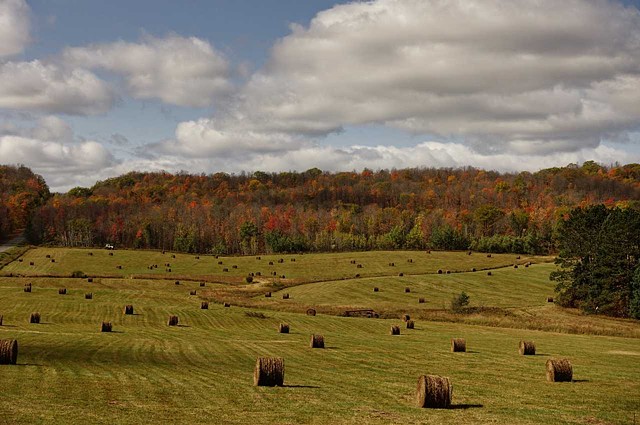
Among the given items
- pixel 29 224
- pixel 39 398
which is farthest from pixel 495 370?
pixel 29 224

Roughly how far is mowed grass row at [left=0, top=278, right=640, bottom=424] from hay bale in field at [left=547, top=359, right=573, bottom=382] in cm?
44

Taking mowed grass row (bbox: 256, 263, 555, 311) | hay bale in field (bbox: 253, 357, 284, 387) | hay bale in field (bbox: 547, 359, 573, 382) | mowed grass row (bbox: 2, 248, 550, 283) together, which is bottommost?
mowed grass row (bbox: 256, 263, 555, 311)

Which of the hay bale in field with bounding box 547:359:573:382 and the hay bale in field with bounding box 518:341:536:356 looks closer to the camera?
the hay bale in field with bounding box 547:359:573:382

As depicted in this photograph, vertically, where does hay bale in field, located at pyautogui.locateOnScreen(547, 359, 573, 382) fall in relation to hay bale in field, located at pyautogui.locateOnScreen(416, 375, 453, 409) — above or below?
below

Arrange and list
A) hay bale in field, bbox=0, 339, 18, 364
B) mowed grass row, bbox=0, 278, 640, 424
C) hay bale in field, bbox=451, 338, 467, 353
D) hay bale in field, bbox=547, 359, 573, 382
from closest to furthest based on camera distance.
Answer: mowed grass row, bbox=0, 278, 640, 424 → hay bale in field, bbox=0, 339, 18, 364 → hay bale in field, bbox=547, 359, 573, 382 → hay bale in field, bbox=451, 338, 467, 353

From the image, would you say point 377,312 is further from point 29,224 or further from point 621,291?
point 29,224

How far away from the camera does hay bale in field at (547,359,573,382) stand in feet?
75.6

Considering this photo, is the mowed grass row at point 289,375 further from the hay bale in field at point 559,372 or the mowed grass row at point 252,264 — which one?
the mowed grass row at point 252,264

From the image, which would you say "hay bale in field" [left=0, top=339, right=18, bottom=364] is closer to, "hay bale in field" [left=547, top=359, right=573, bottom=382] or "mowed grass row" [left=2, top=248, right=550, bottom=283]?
"hay bale in field" [left=547, top=359, right=573, bottom=382]

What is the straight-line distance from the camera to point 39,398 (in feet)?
56.2

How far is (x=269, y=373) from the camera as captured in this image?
66.4ft

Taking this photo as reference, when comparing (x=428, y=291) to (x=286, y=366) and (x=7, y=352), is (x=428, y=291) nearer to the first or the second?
(x=286, y=366)

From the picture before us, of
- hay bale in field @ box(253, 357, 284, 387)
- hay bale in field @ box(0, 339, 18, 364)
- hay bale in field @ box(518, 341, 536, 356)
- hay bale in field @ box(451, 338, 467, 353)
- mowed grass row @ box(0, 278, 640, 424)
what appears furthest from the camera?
hay bale in field @ box(451, 338, 467, 353)

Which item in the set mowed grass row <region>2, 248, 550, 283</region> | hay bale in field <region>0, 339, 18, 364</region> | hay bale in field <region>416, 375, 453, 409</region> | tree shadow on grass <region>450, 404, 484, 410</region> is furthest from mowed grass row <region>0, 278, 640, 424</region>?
mowed grass row <region>2, 248, 550, 283</region>
